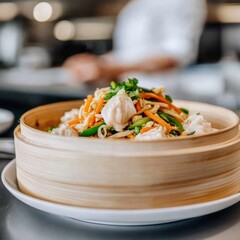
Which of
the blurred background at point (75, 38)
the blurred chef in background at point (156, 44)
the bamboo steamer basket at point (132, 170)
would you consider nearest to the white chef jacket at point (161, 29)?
the blurred chef in background at point (156, 44)

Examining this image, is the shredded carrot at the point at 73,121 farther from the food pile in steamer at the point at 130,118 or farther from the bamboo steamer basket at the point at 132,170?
the bamboo steamer basket at the point at 132,170

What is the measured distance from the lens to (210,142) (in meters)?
0.95

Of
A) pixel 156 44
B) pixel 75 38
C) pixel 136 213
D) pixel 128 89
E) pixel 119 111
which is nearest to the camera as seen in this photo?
pixel 136 213

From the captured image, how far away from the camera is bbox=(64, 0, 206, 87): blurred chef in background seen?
3656 millimetres

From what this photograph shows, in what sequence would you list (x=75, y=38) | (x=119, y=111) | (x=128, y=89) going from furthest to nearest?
1. (x=75, y=38)
2. (x=128, y=89)
3. (x=119, y=111)

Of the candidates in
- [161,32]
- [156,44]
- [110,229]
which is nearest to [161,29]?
[161,32]

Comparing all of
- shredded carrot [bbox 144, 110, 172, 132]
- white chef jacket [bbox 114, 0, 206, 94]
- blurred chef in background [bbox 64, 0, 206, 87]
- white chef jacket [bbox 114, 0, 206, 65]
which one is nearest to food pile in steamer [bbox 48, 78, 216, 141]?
shredded carrot [bbox 144, 110, 172, 132]

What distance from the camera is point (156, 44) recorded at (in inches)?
150

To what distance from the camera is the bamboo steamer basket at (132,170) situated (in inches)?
35.0

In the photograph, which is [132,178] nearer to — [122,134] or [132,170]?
[132,170]

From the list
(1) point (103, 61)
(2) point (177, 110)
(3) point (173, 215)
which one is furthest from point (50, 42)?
(3) point (173, 215)

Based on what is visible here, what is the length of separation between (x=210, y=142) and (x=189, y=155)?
8 centimetres

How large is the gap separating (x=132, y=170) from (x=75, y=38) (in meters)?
5.64

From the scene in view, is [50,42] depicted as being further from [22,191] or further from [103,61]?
[22,191]
